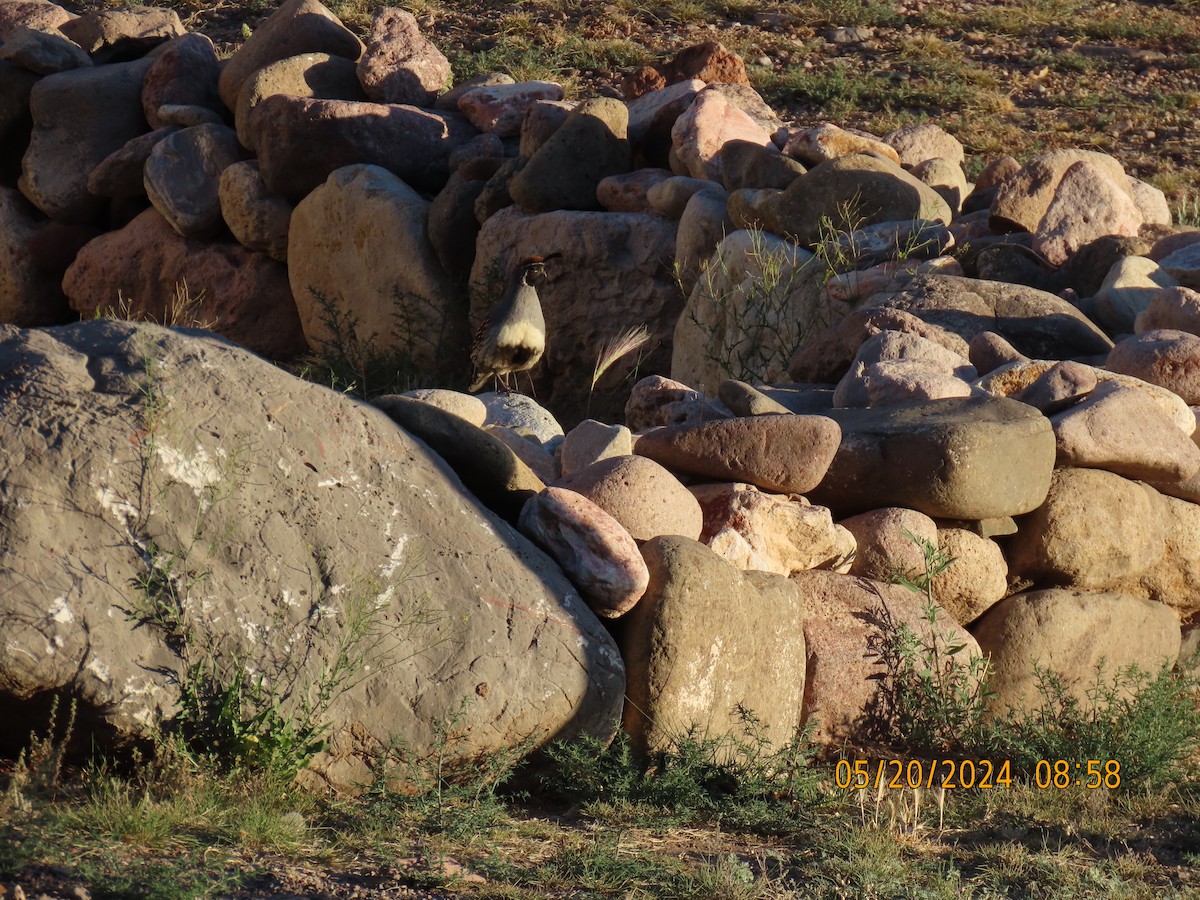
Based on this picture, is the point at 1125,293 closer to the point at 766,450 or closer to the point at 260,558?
the point at 766,450

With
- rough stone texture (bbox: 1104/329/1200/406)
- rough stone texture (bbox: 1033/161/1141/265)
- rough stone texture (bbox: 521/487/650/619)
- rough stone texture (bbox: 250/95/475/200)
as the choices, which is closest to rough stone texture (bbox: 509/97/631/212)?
rough stone texture (bbox: 250/95/475/200)

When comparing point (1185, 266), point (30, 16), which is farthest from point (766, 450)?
point (30, 16)

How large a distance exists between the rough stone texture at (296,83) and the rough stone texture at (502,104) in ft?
2.43

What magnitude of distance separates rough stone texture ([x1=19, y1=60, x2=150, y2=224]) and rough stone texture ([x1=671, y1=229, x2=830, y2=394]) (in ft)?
15.5

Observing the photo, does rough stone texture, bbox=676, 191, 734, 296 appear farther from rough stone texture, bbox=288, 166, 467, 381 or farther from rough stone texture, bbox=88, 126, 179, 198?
rough stone texture, bbox=88, 126, 179, 198

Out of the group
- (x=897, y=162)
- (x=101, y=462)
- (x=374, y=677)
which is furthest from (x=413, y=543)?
(x=897, y=162)

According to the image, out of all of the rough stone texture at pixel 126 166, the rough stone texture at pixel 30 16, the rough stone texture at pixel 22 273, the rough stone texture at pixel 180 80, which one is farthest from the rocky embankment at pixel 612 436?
the rough stone texture at pixel 30 16

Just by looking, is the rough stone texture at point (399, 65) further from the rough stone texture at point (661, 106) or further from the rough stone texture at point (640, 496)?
the rough stone texture at point (640, 496)

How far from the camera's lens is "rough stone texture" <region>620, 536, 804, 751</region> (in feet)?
11.8

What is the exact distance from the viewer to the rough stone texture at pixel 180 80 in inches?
353

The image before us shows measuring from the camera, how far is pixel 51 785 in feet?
9.46

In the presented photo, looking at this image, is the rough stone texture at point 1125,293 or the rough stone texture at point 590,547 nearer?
the rough stone texture at point 590,547

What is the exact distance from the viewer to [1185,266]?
20.1 ft

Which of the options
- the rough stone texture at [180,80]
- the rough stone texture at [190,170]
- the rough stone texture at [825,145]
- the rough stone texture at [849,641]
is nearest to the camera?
the rough stone texture at [849,641]
